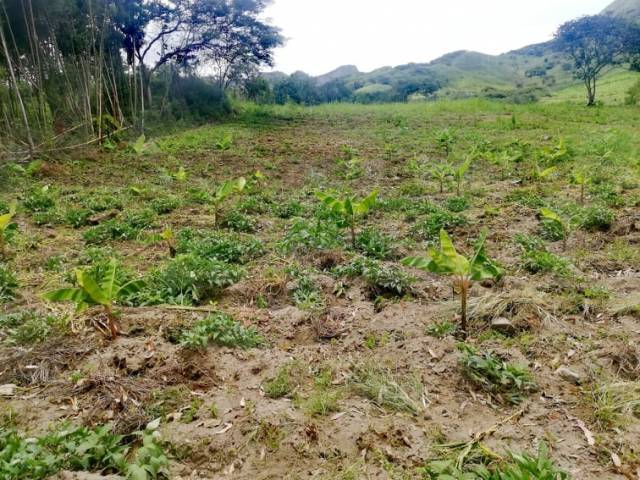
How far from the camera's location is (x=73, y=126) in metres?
11.0

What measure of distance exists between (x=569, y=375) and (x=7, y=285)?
438 cm

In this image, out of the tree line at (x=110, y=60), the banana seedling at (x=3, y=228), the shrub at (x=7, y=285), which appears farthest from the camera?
the tree line at (x=110, y=60)

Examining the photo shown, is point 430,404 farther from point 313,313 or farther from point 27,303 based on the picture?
point 27,303

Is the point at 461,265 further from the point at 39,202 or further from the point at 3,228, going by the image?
the point at 39,202

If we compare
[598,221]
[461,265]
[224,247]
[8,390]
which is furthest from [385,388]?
[598,221]

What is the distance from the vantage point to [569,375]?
2600 millimetres

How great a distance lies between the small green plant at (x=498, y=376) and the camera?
2.48m

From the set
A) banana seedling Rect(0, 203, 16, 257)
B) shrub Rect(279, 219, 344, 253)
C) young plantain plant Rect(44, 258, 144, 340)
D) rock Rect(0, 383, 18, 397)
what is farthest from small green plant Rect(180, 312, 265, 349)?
banana seedling Rect(0, 203, 16, 257)

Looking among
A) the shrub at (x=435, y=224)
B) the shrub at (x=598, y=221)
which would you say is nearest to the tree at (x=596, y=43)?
the shrub at (x=598, y=221)

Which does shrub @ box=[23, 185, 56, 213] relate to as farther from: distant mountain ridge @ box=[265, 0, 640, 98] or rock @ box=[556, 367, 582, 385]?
A: distant mountain ridge @ box=[265, 0, 640, 98]

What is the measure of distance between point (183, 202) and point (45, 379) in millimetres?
4496

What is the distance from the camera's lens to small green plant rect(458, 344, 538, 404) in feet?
8.13

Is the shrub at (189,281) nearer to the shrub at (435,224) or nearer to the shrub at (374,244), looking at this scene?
the shrub at (374,244)

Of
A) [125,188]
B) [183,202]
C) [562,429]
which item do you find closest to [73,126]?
[125,188]
